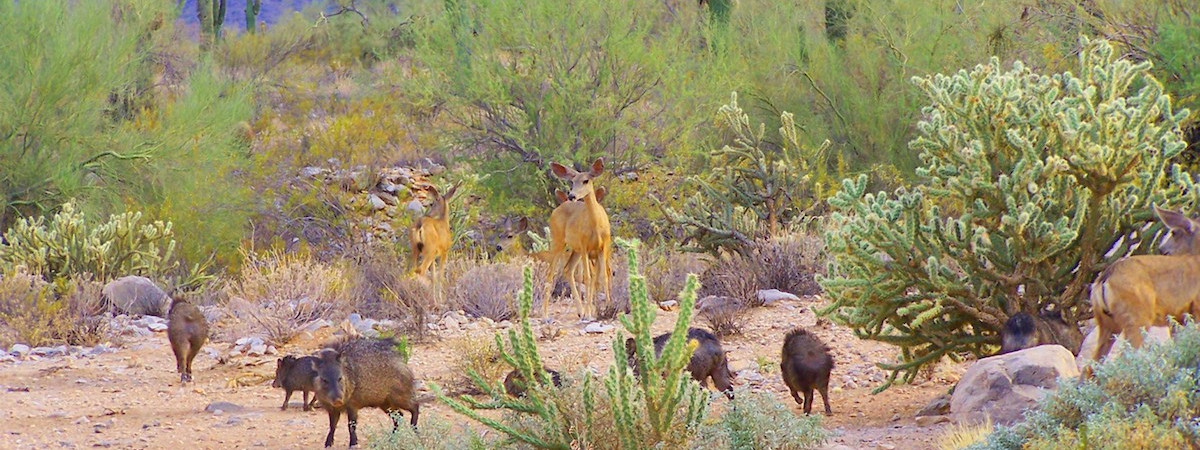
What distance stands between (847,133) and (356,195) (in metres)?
7.19

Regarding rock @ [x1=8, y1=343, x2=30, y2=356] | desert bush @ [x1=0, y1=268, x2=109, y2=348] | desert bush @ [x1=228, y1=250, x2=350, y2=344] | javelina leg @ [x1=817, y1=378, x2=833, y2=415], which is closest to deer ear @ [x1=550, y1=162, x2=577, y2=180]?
desert bush @ [x1=228, y1=250, x2=350, y2=344]

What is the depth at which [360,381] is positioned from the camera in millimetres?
6664

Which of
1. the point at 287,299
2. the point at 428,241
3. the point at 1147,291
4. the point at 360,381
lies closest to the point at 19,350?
the point at 287,299

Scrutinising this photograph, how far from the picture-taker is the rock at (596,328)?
438 inches

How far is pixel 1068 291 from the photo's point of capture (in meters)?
7.30

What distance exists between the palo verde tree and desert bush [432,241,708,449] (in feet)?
6.77


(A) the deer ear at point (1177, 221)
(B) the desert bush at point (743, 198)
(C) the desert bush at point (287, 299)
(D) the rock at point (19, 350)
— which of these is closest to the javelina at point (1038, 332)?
(A) the deer ear at point (1177, 221)

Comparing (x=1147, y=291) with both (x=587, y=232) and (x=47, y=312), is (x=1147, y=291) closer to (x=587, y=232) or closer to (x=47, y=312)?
(x=587, y=232)

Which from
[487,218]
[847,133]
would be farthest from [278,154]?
[847,133]

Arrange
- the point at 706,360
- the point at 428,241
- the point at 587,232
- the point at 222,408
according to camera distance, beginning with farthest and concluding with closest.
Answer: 1. the point at 428,241
2. the point at 587,232
3. the point at 222,408
4. the point at 706,360

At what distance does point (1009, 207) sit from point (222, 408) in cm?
452

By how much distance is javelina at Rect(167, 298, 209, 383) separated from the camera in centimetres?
910

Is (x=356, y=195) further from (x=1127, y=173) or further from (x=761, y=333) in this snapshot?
(x=1127, y=173)

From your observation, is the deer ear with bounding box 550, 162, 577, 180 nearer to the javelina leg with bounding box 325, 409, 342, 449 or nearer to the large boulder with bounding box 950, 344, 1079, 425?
the javelina leg with bounding box 325, 409, 342, 449
